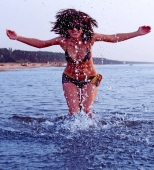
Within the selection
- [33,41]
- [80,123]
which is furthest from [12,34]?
[80,123]

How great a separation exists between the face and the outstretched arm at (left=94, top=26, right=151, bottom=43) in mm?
321

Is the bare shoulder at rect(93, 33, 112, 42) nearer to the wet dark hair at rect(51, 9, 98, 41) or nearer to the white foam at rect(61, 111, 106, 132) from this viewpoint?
→ the wet dark hair at rect(51, 9, 98, 41)

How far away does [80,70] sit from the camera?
7.73 metres

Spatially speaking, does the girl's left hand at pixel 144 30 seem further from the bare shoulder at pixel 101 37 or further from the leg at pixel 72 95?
the leg at pixel 72 95

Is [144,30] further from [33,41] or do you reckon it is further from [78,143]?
[78,143]

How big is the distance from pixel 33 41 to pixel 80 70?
1063mm

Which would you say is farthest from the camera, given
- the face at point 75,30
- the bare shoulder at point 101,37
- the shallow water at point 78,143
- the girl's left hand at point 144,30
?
the bare shoulder at point 101,37

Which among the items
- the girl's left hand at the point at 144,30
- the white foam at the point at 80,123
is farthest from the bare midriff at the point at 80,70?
the girl's left hand at the point at 144,30

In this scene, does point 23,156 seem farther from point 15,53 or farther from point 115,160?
point 15,53

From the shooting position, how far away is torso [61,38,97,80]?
7566 millimetres

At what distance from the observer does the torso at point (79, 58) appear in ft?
24.8

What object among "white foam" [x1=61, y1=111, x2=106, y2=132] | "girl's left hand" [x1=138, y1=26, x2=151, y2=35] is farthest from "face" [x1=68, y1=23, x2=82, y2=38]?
"white foam" [x1=61, y1=111, x2=106, y2=132]

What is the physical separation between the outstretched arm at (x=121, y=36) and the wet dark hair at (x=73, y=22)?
0.18 metres

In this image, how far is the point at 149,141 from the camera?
20.7 ft
